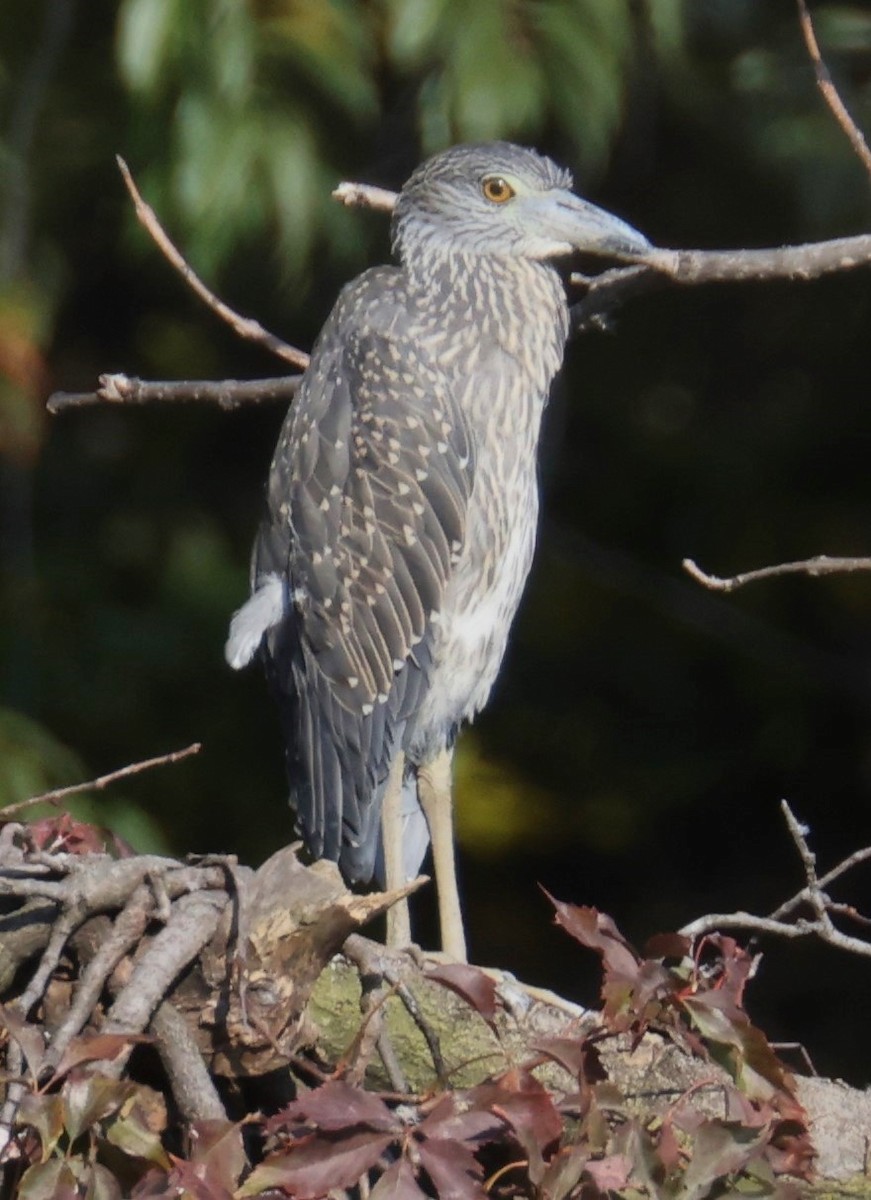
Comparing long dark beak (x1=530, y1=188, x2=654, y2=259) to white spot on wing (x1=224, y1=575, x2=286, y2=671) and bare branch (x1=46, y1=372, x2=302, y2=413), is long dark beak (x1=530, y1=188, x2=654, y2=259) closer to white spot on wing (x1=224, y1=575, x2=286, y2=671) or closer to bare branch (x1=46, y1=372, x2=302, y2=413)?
bare branch (x1=46, y1=372, x2=302, y2=413)

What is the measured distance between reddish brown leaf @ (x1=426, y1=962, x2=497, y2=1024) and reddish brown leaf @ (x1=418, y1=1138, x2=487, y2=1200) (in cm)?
11

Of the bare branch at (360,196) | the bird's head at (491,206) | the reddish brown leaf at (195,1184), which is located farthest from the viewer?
the bird's head at (491,206)

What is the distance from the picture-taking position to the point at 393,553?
260 cm

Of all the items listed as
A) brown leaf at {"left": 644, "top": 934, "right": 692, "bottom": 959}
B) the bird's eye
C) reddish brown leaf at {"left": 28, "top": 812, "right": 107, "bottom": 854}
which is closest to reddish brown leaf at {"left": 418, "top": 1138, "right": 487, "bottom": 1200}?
brown leaf at {"left": 644, "top": 934, "right": 692, "bottom": 959}

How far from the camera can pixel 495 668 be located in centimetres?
268

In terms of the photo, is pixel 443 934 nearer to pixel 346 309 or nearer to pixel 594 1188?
pixel 346 309

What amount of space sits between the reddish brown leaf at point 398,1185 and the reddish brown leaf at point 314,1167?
2cm

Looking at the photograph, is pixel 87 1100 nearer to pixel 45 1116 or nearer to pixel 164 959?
pixel 45 1116

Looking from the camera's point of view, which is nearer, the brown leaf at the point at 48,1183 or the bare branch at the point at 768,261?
the brown leaf at the point at 48,1183

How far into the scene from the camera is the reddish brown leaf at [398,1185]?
1.33 m

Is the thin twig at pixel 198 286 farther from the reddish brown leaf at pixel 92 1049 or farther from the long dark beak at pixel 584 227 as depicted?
the reddish brown leaf at pixel 92 1049

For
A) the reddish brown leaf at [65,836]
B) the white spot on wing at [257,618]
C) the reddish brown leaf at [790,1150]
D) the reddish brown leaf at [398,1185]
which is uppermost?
the reddish brown leaf at [65,836]

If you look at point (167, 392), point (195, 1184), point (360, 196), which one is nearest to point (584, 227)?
point (360, 196)

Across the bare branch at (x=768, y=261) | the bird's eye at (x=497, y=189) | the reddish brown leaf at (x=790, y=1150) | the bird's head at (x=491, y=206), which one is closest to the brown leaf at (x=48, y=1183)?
the reddish brown leaf at (x=790, y=1150)
